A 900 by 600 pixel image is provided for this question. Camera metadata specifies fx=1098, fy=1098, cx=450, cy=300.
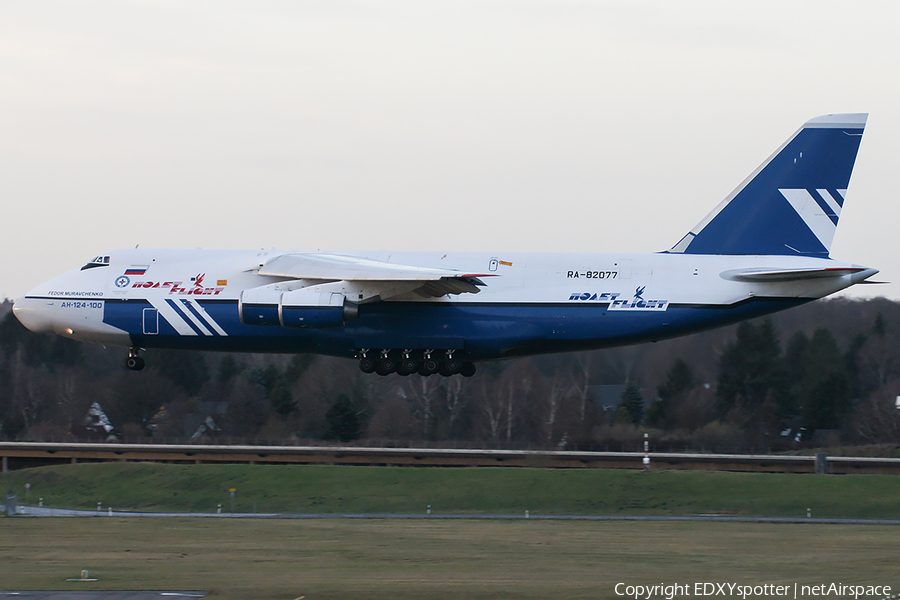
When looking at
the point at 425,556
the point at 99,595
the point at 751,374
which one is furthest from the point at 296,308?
the point at 751,374

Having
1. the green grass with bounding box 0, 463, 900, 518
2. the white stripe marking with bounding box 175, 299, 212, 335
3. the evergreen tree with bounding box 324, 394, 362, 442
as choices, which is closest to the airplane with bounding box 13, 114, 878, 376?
the white stripe marking with bounding box 175, 299, 212, 335

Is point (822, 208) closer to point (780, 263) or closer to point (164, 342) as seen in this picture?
point (780, 263)

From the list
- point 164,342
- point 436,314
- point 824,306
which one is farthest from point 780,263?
point 824,306

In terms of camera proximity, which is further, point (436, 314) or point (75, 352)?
point (75, 352)

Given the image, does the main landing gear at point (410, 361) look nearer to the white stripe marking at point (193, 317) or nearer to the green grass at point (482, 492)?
the white stripe marking at point (193, 317)

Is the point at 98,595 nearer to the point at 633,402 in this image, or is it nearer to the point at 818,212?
the point at 818,212

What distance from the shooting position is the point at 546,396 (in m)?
55.5

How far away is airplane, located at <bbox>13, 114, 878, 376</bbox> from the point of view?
2519 centimetres

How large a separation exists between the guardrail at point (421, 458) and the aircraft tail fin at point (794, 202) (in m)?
14.4

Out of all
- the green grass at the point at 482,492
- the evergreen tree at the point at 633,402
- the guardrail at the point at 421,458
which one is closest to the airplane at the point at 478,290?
the green grass at the point at 482,492

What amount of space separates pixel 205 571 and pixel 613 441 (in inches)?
1347

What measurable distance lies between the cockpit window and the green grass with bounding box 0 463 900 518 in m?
10.9

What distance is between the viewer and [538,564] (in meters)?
19.2

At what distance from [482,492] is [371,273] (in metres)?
12.8
